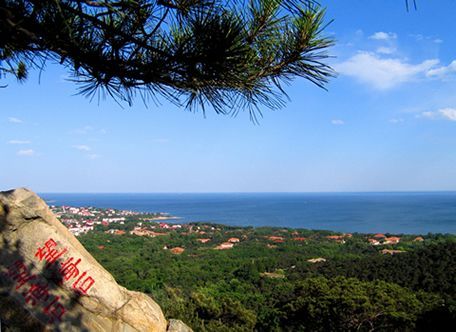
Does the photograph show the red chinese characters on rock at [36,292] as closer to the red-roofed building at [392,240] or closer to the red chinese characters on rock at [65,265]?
the red chinese characters on rock at [65,265]

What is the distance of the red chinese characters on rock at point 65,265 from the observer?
248cm

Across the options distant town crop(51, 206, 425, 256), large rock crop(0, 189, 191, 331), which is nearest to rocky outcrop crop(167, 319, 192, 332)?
large rock crop(0, 189, 191, 331)

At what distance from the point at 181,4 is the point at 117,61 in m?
0.36

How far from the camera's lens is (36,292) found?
2.34 m

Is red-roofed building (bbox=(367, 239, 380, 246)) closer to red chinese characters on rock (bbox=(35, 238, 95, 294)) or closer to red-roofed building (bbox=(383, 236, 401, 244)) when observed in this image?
red-roofed building (bbox=(383, 236, 401, 244))

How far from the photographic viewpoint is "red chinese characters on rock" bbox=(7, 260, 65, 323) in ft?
7.56

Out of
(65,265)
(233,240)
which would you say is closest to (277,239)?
(233,240)

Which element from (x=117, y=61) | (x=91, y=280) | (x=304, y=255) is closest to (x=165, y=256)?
(x=304, y=255)

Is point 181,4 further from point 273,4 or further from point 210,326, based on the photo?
point 210,326

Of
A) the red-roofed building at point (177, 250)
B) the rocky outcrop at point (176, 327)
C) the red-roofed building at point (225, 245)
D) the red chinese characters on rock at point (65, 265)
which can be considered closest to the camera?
the red chinese characters on rock at point (65, 265)

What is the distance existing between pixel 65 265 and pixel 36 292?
9.6 inches

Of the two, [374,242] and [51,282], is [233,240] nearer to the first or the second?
[374,242]

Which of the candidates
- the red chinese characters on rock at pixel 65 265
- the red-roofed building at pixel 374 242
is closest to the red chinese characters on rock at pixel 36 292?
the red chinese characters on rock at pixel 65 265

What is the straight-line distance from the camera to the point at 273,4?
139 cm
